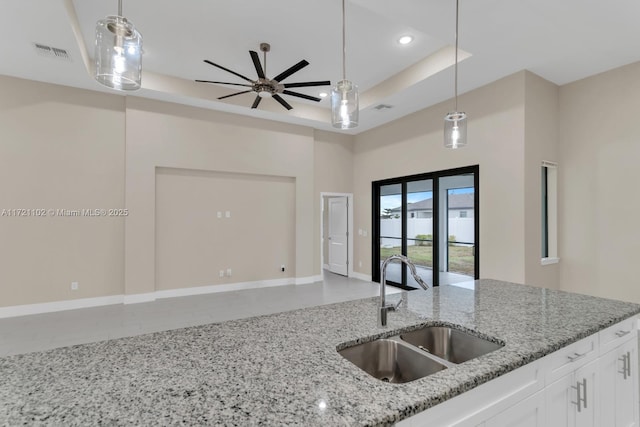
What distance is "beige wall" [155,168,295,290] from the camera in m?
5.68

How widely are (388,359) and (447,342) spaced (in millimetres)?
385

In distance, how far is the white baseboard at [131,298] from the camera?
15.1 feet

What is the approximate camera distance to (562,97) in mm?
4660

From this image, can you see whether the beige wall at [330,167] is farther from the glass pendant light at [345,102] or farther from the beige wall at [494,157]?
the glass pendant light at [345,102]

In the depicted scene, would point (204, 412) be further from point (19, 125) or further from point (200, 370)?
point (19, 125)

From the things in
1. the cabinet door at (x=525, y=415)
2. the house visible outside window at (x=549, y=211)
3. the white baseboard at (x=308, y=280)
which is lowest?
the white baseboard at (x=308, y=280)

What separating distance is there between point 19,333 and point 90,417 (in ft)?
14.8

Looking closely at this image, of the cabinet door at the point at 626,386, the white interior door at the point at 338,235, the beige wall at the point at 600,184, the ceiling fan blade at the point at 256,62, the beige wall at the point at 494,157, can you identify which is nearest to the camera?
the cabinet door at the point at 626,386

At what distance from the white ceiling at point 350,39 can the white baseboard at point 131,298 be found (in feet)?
11.2

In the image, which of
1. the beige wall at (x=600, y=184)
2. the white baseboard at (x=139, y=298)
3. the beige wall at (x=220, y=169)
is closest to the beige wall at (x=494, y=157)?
the beige wall at (x=220, y=169)

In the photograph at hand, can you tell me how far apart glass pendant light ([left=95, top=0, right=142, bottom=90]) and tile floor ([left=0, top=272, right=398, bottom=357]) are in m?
3.30

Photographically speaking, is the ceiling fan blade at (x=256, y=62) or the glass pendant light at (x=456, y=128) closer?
the glass pendant light at (x=456, y=128)

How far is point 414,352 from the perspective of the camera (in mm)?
1403

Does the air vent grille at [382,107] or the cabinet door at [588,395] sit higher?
the air vent grille at [382,107]
